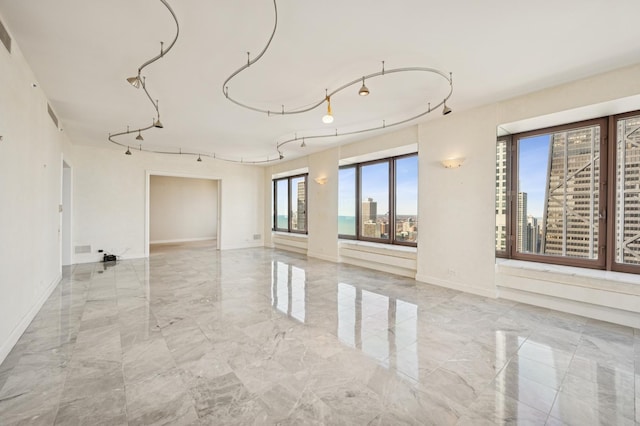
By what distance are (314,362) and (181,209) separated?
11.1 meters

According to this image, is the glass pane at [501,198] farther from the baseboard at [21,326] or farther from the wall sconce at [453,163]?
the baseboard at [21,326]

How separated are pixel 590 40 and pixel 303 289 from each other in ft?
15.3

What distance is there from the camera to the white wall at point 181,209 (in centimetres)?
1126

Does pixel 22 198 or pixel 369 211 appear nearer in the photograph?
pixel 22 198

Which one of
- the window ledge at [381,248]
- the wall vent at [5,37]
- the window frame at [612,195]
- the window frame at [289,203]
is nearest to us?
the wall vent at [5,37]

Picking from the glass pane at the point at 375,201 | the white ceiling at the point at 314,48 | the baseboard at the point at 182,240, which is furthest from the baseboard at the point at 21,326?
the baseboard at the point at 182,240

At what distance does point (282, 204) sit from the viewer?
33.5 ft

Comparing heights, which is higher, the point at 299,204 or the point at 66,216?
the point at 299,204

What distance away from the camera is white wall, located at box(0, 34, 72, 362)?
2.56m

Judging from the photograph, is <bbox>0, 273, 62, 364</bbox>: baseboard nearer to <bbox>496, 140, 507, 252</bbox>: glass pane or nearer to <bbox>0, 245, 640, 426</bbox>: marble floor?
<bbox>0, 245, 640, 426</bbox>: marble floor

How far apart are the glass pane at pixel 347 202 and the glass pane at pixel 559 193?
368 cm

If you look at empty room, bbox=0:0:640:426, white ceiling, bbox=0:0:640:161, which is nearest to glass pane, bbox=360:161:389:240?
empty room, bbox=0:0:640:426

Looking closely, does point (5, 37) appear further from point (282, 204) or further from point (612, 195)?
point (282, 204)

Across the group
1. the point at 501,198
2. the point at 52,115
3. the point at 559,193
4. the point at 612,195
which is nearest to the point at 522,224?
the point at 501,198
